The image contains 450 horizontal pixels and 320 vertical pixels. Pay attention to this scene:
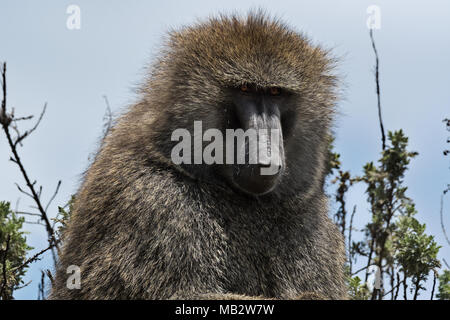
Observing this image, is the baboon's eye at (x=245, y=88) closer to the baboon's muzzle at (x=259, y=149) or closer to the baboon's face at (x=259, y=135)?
the baboon's face at (x=259, y=135)

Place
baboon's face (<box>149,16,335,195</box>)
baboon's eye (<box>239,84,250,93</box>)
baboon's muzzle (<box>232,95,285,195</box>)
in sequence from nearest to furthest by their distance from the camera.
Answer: baboon's muzzle (<box>232,95,285,195</box>) < baboon's face (<box>149,16,335,195</box>) < baboon's eye (<box>239,84,250,93</box>)

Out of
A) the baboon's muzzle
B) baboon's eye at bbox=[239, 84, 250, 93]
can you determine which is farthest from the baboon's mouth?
baboon's eye at bbox=[239, 84, 250, 93]

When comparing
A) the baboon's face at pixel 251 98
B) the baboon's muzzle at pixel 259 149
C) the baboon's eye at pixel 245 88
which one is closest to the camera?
the baboon's muzzle at pixel 259 149

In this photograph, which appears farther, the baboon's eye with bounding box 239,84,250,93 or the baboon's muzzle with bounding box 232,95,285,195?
the baboon's eye with bounding box 239,84,250,93

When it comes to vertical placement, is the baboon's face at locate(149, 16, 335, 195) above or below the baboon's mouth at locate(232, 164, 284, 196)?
above

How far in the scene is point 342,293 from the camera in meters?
4.95

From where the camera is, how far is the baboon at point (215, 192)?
4.27 meters

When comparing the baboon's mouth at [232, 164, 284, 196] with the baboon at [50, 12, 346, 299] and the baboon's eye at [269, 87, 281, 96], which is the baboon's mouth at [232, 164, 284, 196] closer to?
the baboon at [50, 12, 346, 299]

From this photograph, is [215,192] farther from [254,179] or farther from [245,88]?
[245,88]

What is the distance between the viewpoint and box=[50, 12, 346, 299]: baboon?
427cm

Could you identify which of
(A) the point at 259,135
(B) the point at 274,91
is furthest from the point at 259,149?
(B) the point at 274,91

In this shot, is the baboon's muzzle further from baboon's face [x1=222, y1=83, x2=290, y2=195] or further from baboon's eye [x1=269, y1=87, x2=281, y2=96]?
baboon's eye [x1=269, y1=87, x2=281, y2=96]

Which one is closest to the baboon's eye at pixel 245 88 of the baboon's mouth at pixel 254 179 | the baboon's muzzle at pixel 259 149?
the baboon's muzzle at pixel 259 149

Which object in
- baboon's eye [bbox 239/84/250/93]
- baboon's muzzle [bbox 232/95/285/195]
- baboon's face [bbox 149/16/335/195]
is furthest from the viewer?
baboon's eye [bbox 239/84/250/93]
